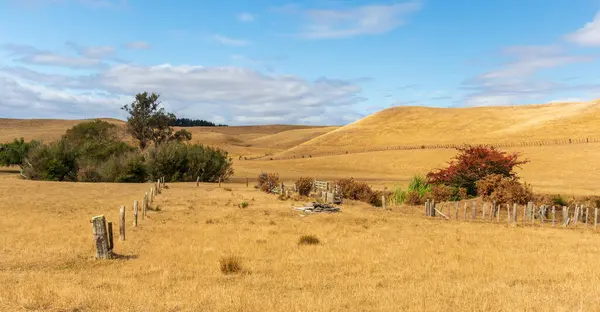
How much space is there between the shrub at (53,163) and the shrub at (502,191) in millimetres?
46072

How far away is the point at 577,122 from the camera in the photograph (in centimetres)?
11631

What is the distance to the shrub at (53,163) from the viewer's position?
6133 cm

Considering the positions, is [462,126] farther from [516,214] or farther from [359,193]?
[516,214]

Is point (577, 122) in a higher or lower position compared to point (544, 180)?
higher

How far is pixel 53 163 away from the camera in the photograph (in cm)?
6178

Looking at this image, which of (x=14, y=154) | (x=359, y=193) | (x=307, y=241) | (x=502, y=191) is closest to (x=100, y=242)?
(x=307, y=241)

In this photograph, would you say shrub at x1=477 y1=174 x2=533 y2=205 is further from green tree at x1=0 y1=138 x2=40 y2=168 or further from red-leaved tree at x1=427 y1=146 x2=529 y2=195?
green tree at x1=0 y1=138 x2=40 y2=168

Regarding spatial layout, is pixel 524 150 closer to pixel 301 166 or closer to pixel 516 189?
pixel 301 166

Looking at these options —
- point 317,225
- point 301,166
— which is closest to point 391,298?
point 317,225

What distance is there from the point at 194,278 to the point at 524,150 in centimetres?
8896

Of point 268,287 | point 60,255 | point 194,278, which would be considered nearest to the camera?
point 268,287

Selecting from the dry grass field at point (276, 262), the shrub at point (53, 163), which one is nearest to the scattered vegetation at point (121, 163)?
the shrub at point (53, 163)

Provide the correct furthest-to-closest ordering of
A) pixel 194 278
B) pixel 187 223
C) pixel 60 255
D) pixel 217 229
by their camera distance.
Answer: pixel 187 223
pixel 217 229
pixel 60 255
pixel 194 278

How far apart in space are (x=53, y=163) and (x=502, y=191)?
47.9 metres
